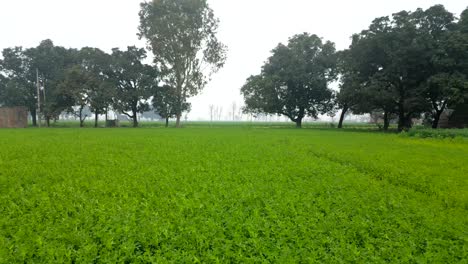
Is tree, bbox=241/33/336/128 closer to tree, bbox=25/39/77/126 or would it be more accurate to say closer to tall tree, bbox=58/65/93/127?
tall tree, bbox=58/65/93/127

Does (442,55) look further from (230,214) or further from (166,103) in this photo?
(166,103)

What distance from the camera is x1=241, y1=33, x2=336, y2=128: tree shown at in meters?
49.3

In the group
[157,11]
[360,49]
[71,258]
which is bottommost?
[71,258]

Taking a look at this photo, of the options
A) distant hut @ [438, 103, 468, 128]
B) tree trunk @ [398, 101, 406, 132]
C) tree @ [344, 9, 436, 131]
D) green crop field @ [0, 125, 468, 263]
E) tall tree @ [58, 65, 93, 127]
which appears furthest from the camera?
tall tree @ [58, 65, 93, 127]

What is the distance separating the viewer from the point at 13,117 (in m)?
46.9

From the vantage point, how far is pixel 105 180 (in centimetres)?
899

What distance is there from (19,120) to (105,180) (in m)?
50.3

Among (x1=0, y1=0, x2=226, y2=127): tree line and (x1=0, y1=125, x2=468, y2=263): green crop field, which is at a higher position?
(x1=0, y1=0, x2=226, y2=127): tree line

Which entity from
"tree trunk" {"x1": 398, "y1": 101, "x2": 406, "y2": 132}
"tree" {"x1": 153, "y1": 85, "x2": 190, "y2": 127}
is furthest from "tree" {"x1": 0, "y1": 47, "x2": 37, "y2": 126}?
"tree trunk" {"x1": 398, "y1": 101, "x2": 406, "y2": 132}

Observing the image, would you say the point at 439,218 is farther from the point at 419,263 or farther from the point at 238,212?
the point at 238,212

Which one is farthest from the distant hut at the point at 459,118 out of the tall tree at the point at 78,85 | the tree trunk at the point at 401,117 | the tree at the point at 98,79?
the tall tree at the point at 78,85

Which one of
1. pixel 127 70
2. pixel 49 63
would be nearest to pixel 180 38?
pixel 127 70

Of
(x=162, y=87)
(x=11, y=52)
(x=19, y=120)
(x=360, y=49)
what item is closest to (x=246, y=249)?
(x=360, y=49)

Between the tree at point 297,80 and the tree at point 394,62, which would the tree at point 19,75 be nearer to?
the tree at point 297,80
